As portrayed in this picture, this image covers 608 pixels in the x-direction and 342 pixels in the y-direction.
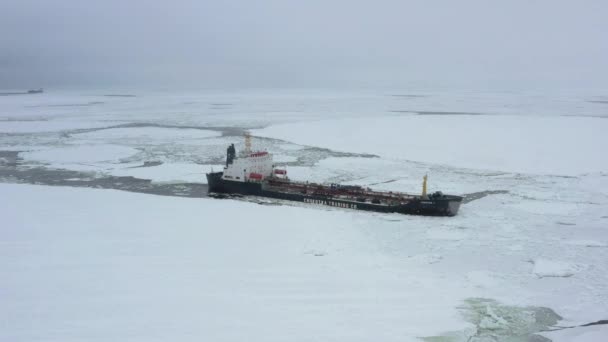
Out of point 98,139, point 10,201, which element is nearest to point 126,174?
point 10,201

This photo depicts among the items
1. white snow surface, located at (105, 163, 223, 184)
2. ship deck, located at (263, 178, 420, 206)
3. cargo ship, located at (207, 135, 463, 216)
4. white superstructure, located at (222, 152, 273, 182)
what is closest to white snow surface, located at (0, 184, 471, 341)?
cargo ship, located at (207, 135, 463, 216)

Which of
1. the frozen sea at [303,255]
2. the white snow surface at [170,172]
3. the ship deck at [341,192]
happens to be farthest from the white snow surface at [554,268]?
→ the white snow surface at [170,172]

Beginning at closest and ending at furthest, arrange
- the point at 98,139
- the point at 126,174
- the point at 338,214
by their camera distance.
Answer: the point at 338,214, the point at 126,174, the point at 98,139

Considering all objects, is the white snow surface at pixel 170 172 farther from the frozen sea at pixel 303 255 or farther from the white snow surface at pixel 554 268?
the white snow surface at pixel 554 268

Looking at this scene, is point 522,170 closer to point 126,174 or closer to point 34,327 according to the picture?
point 126,174

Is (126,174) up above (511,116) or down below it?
below

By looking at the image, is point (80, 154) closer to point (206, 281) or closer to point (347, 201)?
point (347, 201)
